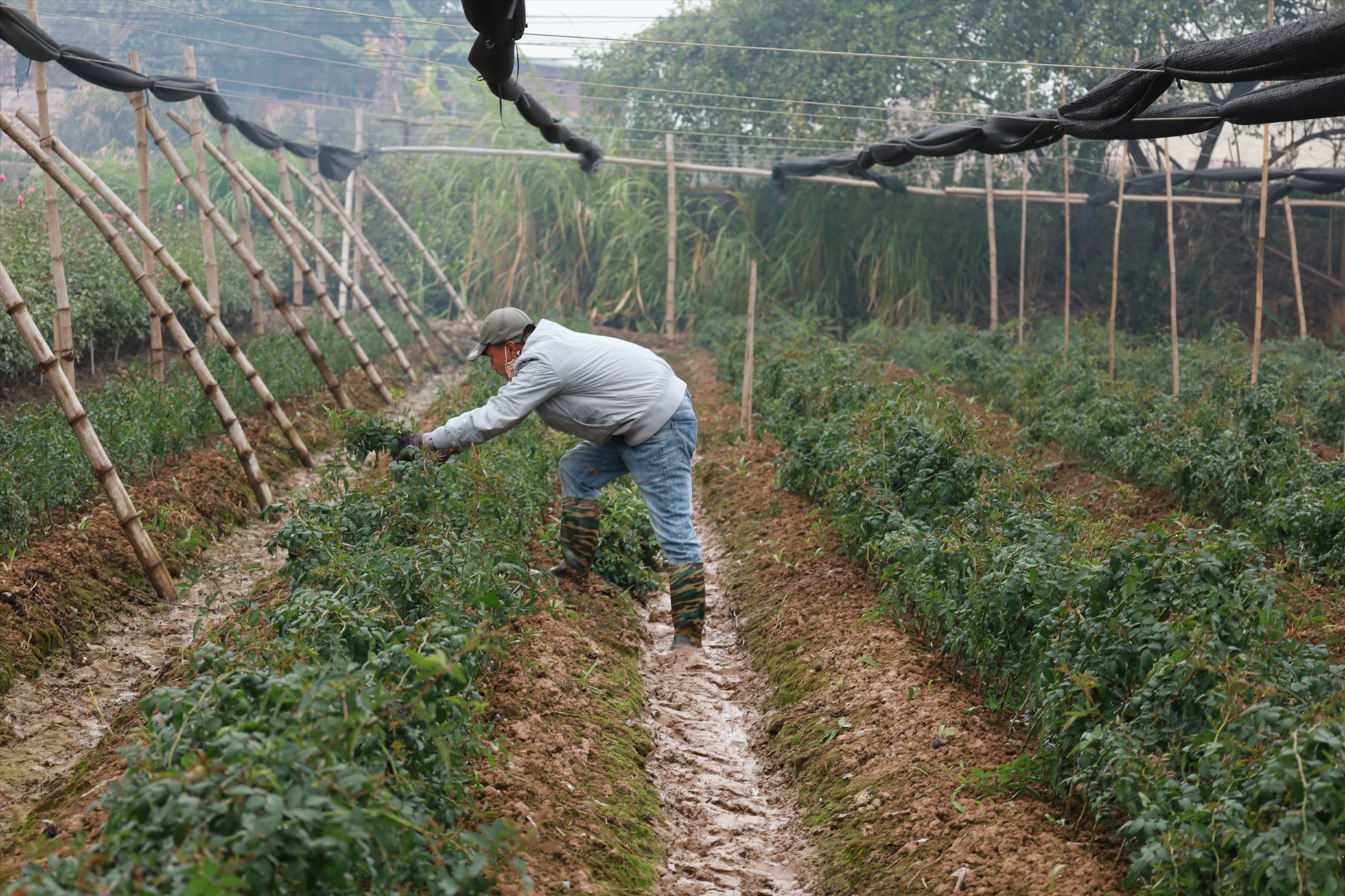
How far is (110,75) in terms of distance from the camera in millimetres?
8812

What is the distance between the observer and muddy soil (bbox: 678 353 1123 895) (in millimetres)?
3486

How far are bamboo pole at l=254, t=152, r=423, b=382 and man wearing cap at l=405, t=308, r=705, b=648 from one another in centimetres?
696

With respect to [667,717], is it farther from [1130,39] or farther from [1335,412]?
[1130,39]

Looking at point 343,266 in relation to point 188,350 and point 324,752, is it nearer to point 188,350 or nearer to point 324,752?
point 188,350

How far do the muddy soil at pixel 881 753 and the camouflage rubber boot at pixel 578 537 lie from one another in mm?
961

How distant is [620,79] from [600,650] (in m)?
18.9

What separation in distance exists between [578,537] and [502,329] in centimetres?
114

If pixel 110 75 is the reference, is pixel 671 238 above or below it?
below

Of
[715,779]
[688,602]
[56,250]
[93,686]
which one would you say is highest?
[56,250]

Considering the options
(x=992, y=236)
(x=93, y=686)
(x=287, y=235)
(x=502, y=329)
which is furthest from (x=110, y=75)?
(x=992, y=236)

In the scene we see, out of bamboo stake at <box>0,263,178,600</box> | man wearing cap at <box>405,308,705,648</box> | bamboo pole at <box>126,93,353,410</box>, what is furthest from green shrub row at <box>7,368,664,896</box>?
bamboo pole at <box>126,93,353,410</box>

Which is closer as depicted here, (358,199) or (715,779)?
(715,779)

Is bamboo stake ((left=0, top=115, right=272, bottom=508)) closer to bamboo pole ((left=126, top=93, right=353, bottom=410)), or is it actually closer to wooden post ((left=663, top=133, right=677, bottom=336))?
bamboo pole ((left=126, top=93, right=353, bottom=410))

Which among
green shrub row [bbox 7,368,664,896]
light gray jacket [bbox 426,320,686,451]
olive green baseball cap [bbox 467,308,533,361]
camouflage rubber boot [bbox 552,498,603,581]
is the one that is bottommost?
camouflage rubber boot [bbox 552,498,603,581]
